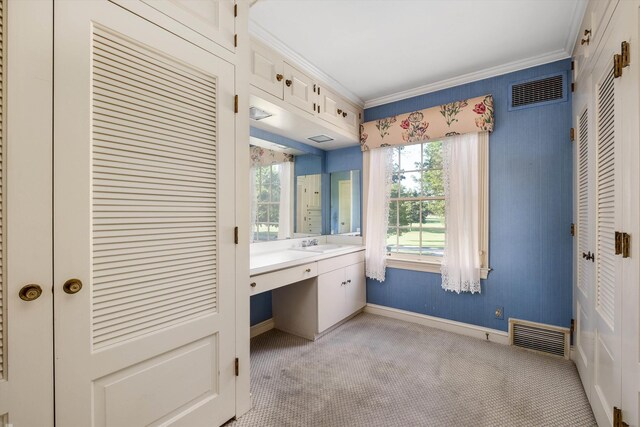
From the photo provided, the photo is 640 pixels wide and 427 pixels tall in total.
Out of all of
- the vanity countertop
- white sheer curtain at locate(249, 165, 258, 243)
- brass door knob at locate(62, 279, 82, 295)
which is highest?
white sheer curtain at locate(249, 165, 258, 243)

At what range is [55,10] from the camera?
989mm

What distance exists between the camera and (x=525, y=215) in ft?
8.46

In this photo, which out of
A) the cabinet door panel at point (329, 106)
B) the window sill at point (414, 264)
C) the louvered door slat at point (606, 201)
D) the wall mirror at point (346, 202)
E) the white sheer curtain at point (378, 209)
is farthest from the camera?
the wall mirror at point (346, 202)

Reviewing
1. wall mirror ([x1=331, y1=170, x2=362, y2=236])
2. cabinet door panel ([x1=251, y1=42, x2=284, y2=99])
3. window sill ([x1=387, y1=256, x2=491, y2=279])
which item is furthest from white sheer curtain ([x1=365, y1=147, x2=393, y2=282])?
cabinet door panel ([x1=251, y1=42, x2=284, y2=99])

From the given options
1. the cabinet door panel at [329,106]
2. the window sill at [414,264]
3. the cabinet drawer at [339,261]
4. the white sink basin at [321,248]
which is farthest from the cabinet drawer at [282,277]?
the cabinet door panel at [329,106]

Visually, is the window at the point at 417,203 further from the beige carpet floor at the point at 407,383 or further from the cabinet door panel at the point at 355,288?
the beige carpet floor at the point at 407,383

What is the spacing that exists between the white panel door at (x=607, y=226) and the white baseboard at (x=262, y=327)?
250 cm

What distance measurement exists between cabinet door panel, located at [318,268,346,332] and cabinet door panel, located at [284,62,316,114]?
158cm

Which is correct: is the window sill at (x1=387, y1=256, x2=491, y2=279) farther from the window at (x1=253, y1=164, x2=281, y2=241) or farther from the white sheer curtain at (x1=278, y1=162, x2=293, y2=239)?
the window at (x1=253, y1=164, x2=281, y2=241)

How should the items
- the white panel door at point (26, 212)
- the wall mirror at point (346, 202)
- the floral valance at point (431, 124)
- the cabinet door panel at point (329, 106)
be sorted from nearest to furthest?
the white panel door at point (26, 212) < the floral valance at point (431, 124) < the cabinet door panel at point (329, 106) < the wall mirror at point (346, 202)

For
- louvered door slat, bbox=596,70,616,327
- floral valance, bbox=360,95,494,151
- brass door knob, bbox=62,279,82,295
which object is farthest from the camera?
floral valance, bbox=360,95,494,151

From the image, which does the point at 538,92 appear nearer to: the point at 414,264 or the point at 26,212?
the point at 414,264

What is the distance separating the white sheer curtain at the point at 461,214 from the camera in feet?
9.09

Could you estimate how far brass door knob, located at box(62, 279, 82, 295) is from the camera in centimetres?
101
